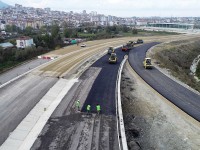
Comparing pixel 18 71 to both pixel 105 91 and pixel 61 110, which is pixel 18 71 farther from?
pixel 61 110

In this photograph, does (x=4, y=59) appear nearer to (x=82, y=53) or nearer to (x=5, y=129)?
(x=82, y=53)

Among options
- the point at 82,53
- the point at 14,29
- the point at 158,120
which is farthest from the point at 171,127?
the point at 14,29

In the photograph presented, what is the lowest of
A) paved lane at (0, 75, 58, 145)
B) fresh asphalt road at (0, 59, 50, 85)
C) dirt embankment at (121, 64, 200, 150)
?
dirt embankment at (121, 64, 200, 150)

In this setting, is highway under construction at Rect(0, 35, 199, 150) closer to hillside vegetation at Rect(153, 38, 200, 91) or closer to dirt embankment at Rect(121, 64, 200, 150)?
dirt embankment at Rect(121, 64, 200, 150)

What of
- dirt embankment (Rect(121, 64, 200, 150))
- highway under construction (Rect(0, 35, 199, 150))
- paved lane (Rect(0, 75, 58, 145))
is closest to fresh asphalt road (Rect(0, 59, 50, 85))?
highway under construction (Rect(0, 35, 199, 150))

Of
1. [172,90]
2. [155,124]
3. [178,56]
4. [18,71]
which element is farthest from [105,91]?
[178,56]

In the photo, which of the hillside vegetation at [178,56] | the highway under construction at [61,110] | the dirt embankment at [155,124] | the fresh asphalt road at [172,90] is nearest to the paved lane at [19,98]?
the highway under construction at [61,110]
